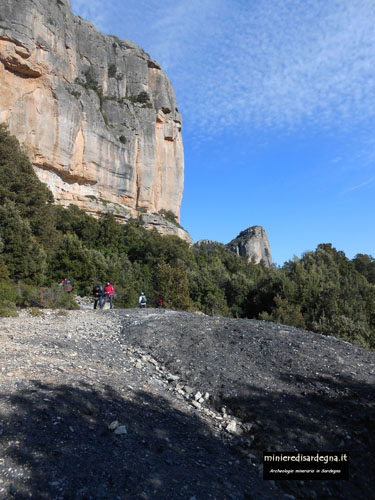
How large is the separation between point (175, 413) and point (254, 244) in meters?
72.5

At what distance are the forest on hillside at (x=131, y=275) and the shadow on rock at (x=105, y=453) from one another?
6603 millimetres

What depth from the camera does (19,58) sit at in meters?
29.2

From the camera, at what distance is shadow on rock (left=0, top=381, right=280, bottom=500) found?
94.7 inches

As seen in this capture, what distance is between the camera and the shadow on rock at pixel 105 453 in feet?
7.89

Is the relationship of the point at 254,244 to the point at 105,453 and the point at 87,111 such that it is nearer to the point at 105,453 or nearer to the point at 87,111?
the point at 87,111

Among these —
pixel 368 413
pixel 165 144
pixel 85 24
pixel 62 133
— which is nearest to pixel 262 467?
pixel 368 413

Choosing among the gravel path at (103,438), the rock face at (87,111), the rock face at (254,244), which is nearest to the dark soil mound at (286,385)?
the gravel path at (103,438)

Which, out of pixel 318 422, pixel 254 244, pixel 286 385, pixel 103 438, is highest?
pixel 254 244

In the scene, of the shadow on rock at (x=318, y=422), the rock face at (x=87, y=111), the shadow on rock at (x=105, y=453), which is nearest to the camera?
the shadow on rock at (x=105, y=453)

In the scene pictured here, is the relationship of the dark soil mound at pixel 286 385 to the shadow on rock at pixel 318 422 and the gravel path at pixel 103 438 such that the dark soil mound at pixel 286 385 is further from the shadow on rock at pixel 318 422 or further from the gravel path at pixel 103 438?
the gravel path at pixel 103 438

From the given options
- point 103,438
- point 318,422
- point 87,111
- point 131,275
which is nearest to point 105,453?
point 103,438

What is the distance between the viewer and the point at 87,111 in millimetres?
36531

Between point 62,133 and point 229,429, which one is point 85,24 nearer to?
point 62,133

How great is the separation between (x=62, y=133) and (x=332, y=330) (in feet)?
102
